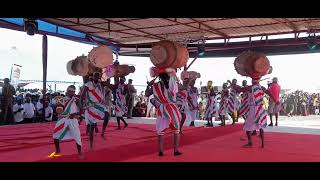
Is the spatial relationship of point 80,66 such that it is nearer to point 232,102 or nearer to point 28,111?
point 28,111

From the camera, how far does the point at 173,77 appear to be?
7172mm

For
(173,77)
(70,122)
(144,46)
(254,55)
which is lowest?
(70,122)

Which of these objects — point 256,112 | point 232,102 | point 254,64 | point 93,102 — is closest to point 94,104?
point 93,102

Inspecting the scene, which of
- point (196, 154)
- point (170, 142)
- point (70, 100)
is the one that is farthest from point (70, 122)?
point (170, 142)

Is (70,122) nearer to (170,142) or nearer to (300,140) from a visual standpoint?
(170,142)

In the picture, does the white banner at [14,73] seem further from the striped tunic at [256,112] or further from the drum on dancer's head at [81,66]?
the striped tunic at [256,112]

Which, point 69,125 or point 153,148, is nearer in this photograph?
point 69,125

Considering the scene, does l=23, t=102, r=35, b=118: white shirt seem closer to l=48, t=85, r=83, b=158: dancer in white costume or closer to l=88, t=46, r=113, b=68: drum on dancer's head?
l=88, t=46, r=113, b=68: drum on dancer's head

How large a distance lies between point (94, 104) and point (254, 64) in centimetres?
335

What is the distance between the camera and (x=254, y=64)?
8.23m
